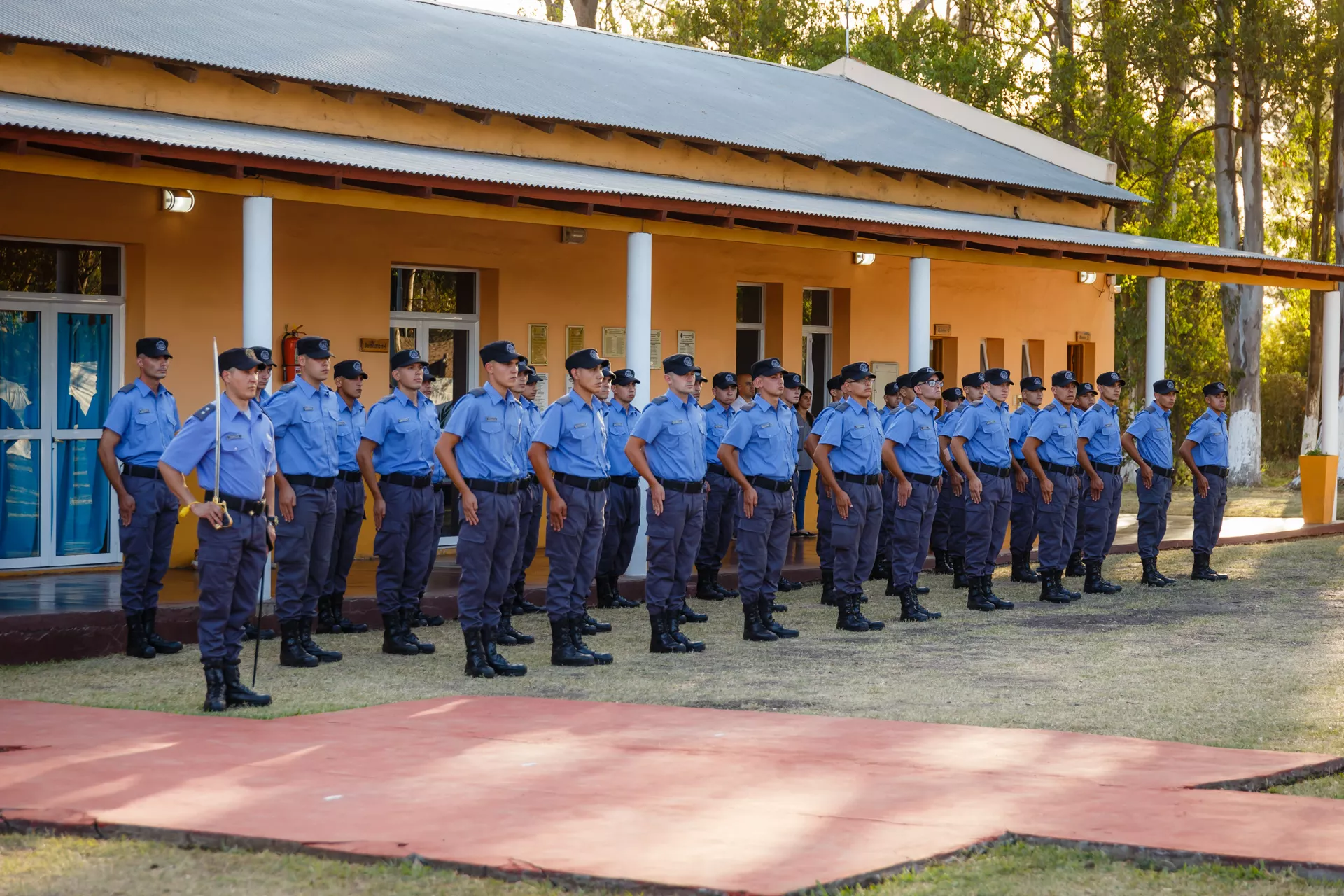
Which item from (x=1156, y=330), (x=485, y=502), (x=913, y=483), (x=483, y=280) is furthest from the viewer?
(x=1156, y=330)

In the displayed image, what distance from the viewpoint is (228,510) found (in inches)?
305

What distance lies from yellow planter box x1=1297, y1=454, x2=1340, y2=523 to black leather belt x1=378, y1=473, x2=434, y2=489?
13.1 m

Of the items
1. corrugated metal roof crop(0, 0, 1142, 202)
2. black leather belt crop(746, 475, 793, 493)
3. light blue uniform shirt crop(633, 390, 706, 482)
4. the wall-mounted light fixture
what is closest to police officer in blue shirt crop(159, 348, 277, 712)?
light blue uniform shirt crop(633, 390, 706, 482)

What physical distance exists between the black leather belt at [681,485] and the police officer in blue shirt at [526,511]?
93 cm

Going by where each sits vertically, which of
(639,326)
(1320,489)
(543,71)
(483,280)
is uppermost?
(543,71)

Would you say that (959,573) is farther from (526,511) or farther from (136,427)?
(136,427)

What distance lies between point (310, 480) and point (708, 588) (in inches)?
164

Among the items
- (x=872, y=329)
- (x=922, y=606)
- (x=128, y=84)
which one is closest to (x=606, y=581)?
(x=922, y=606)

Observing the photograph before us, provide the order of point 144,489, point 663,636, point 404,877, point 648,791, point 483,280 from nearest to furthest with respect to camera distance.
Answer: point 404,877 < point 648,791 < point 144,489 < point 663,636 < point 483,280

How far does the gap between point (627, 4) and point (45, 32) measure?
31252mm

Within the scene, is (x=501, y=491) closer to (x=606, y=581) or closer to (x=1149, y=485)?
(x=606, y=581)

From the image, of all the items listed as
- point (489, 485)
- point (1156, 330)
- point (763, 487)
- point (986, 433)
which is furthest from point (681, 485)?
point (1156, 330)

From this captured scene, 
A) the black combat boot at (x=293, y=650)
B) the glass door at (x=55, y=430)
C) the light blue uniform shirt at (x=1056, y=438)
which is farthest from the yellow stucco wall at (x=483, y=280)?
the light blue uniform shirt at (x=1056, y=438)

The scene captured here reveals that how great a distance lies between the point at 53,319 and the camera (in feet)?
39.9
